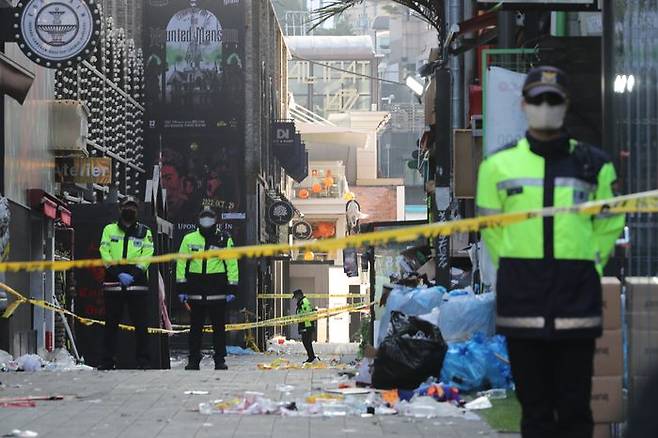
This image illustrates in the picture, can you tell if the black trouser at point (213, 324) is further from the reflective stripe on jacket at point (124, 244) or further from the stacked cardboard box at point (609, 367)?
the stacked cardboard box at point (609, 367)

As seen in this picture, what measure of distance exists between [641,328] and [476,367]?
496 centimetres

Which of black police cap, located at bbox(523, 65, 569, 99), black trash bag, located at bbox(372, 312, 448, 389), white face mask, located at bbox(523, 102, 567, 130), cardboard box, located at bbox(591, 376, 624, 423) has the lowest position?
black trash bag, located at bbox(372, 312, 448, 389)

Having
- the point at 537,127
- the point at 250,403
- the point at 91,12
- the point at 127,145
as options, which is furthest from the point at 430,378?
the point at 127,145

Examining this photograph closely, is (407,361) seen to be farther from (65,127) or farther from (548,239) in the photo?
(65,127)

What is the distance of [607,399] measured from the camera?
7.97 m

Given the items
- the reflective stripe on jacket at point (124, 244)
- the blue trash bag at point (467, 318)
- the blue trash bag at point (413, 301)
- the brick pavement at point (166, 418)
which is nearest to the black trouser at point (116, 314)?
the reflective stripe on jacket at point (124, 244)

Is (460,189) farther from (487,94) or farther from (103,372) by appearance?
(103,372)

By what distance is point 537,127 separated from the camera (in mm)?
6352

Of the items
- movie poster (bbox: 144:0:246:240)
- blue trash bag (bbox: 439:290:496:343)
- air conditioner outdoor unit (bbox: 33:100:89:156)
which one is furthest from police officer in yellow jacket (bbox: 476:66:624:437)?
movie poster (bbox: 144:0:246:240)

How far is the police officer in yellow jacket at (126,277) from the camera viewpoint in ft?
53.4

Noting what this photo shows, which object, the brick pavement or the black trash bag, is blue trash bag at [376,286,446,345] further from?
the black trash bag

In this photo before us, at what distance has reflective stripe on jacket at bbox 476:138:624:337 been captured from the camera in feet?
20.3

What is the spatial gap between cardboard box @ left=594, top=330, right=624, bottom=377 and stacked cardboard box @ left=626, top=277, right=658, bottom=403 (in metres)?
0.11

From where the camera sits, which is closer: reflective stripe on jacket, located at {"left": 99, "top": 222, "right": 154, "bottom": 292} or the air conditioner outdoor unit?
reflective stripe on jacket, located at {"left": 99, "top": 222, "right": 154, "bottom": 292}
